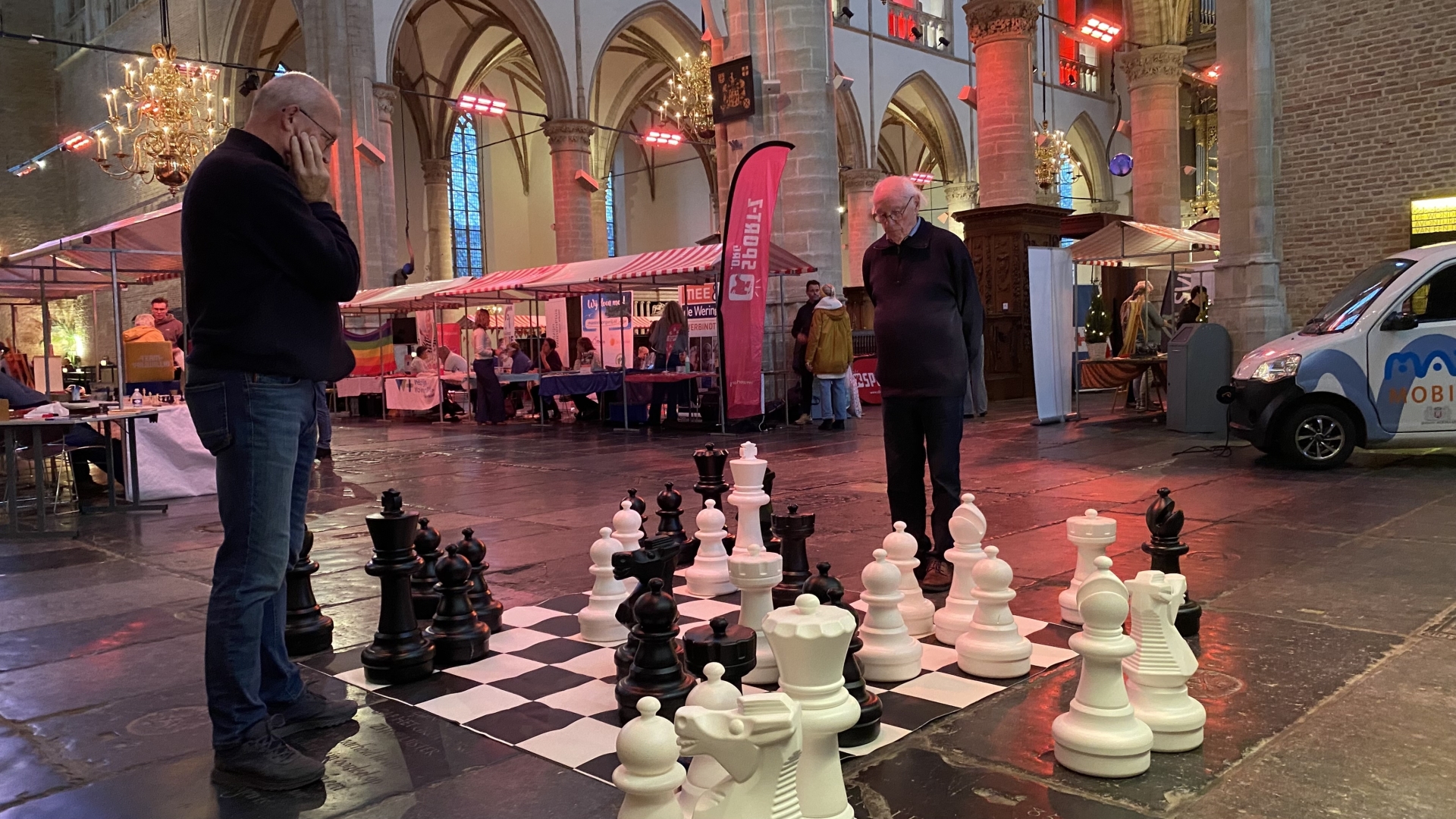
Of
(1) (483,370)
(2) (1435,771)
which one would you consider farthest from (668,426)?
(2) (1435,771)

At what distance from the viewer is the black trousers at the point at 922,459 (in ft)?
13.1

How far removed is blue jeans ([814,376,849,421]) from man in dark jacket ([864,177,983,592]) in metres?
7.54

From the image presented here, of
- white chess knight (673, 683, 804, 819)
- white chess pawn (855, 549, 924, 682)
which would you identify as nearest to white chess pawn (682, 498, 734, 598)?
white chess pawn (855, 549, 924, 682)

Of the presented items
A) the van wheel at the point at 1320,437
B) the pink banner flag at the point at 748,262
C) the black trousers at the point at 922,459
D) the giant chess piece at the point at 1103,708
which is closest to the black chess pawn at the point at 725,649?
the giant chess piece at the point at 1103,708

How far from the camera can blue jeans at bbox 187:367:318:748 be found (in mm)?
2281

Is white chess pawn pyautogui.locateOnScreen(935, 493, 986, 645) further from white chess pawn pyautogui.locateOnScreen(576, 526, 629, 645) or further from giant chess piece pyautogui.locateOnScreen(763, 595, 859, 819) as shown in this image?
giant chess piece pyautogui.locateOnScreen(763, 595, 859, 819)

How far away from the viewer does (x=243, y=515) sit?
7.54ft

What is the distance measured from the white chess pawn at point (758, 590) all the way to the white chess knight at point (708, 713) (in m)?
0.97

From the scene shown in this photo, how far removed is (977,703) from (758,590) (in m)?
0.67

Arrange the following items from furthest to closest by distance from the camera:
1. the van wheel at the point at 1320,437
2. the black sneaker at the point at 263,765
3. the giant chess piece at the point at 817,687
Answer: the van wheel at the point at 1320,437 < the black sneaker at the point at 263,765 < the giant chess piece at the point at 817,687

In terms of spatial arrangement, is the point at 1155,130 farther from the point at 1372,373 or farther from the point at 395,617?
the point at 395,617

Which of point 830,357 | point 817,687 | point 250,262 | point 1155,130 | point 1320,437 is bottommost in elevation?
point 1320,437

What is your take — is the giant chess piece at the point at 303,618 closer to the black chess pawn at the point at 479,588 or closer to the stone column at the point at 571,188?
the black chess pawn at the point at 479,588

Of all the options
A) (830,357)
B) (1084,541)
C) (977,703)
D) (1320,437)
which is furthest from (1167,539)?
(830,357)
